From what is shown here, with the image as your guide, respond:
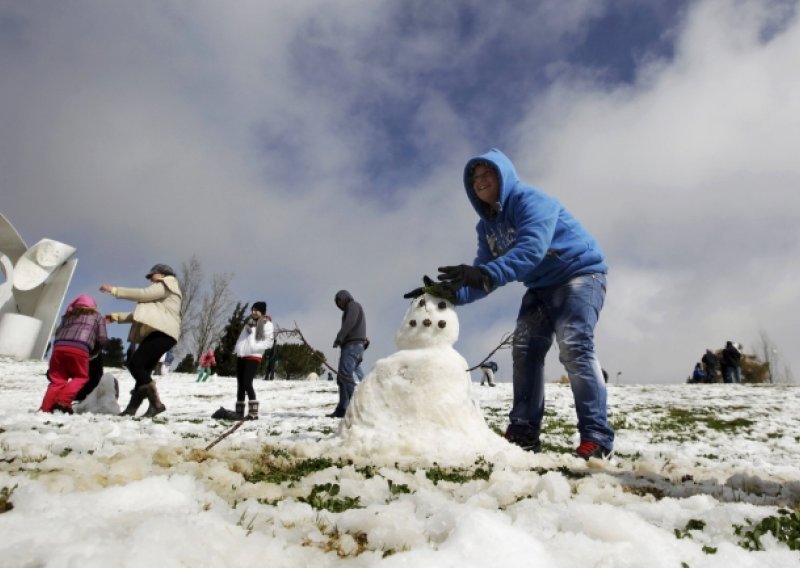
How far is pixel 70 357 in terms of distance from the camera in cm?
708

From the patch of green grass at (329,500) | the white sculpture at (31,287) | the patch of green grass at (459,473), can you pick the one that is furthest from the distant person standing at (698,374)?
the white sculpture at (31,287)

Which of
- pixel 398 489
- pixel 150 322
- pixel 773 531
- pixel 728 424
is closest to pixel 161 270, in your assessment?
pixel 150 322

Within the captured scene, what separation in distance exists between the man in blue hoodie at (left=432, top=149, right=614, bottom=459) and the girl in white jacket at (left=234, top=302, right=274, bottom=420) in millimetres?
4566

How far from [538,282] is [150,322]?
5339mm

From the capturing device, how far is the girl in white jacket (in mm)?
8078

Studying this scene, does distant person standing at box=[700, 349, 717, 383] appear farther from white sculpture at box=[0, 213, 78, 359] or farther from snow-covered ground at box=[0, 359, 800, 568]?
white sculpture at box=[0, 213, 78, 359]

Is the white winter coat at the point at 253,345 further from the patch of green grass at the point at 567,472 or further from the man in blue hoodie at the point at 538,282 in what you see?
the patch of green grass at the point at 567,472

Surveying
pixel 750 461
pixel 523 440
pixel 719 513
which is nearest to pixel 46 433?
pixel 523 440

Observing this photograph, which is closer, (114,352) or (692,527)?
(692,527)

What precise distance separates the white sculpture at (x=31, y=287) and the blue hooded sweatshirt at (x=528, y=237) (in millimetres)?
31715

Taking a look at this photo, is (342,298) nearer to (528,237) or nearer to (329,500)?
(528,237)

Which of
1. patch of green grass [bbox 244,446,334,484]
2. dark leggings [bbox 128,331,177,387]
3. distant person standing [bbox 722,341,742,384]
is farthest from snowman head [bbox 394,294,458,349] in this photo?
distant person standing [bbox 722,341,742,384]

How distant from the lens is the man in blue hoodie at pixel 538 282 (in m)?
4.21

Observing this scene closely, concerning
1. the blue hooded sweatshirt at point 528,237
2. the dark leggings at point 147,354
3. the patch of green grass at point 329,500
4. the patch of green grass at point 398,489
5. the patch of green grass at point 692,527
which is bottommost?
the patch of green grass at point 329,500
